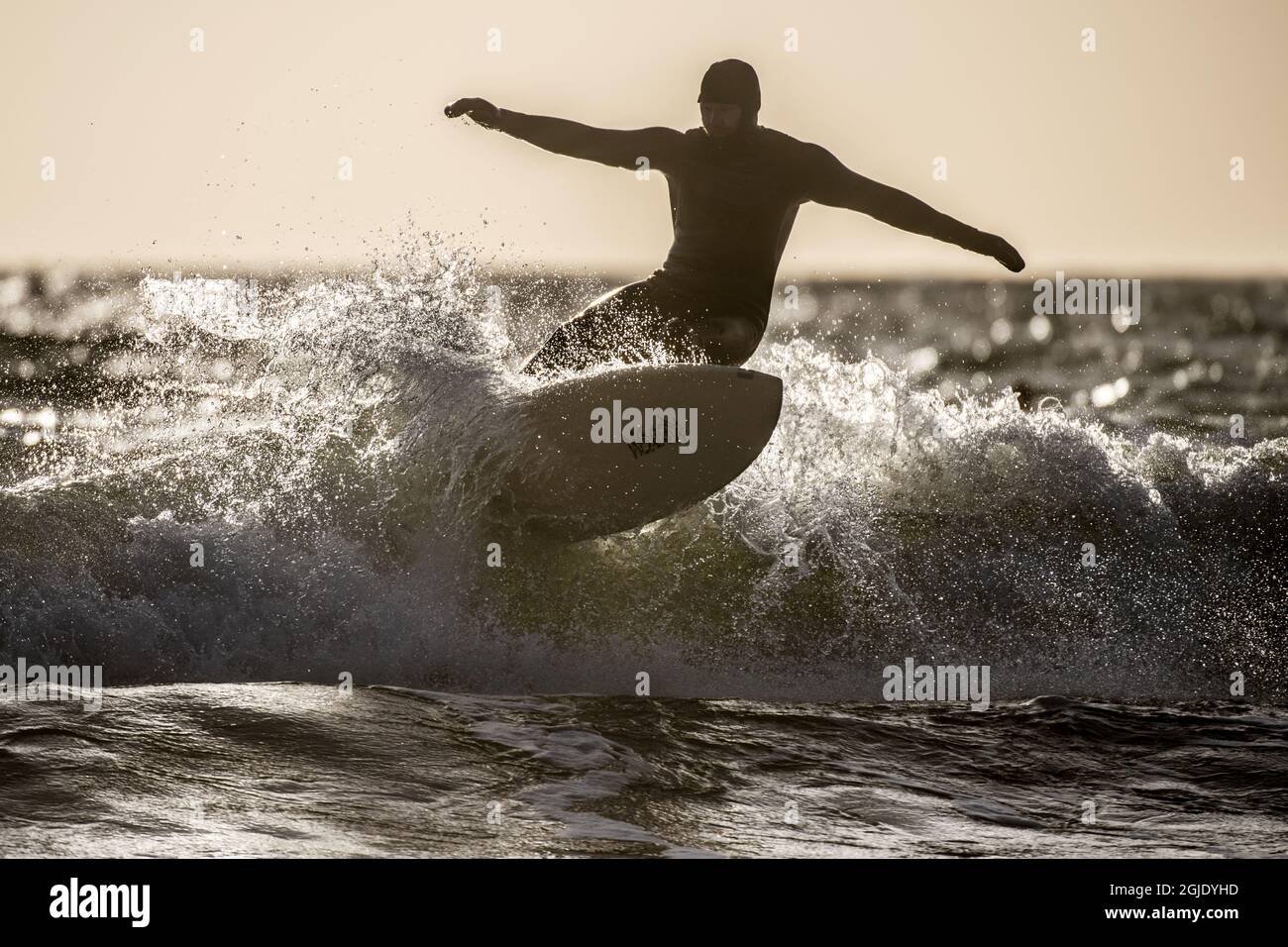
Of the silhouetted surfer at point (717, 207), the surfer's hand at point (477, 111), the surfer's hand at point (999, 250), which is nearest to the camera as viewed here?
the surfer's hand at point (477, 111)

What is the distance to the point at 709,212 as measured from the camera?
8656 millimetres

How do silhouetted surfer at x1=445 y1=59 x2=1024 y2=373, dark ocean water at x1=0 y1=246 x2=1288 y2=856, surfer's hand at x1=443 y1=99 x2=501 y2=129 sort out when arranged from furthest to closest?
silhouetted surfer at x1=445 y1=59 x2=1024 y2=373
surfer's hand at x1=443 y1=99 x2=501 y2=129
dark ocean water at x1=0 y1=246 x2=1288 y2=856

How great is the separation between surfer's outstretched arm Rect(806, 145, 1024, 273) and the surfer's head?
0.45 metres

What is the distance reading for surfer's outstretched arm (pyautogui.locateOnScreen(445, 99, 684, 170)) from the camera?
872cm

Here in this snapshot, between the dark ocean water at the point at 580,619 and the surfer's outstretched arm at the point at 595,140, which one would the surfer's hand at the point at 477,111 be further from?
the dark ocean water at the point at 580,619

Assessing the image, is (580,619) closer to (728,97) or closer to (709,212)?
(709,212)

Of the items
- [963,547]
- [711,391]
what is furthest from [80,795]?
[963,547]

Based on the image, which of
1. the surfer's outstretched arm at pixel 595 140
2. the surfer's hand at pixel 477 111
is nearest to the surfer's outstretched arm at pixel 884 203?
the surfer's outstretched arm at pixel 595 140

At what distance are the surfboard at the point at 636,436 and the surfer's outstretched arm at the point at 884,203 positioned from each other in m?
1.14

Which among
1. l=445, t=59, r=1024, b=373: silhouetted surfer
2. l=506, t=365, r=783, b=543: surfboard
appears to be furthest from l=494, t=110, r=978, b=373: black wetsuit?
l=506, t=365, r=783, b=543: surfboard

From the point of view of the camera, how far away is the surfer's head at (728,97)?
8516 millimetres

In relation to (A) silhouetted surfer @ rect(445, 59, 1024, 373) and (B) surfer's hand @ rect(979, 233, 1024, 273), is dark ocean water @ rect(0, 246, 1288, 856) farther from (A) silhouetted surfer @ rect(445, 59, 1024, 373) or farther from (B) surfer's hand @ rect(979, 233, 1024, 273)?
(B) surfer's hand @ rect(979, 233, 1024, 273)

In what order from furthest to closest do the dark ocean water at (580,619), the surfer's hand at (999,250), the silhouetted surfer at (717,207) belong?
the surfer's hand at (999,250) → the silhouetted surfer at (717,207) → the dark ocean water at (580,619)
